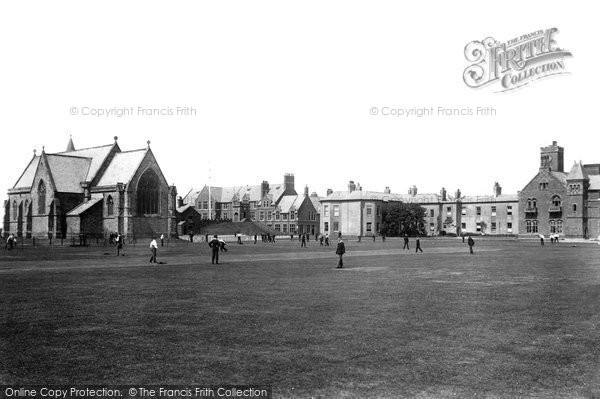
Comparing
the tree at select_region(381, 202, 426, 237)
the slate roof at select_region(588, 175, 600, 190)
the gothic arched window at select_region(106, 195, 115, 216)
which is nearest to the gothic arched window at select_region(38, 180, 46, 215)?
the gothic arched window at select_region(106, 195, 115, 216)

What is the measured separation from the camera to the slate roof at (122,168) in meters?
76.5

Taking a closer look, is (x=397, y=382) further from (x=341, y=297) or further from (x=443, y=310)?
(x=341, y=297)

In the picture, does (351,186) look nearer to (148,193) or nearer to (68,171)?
(148,193)

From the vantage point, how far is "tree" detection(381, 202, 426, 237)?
361 feet

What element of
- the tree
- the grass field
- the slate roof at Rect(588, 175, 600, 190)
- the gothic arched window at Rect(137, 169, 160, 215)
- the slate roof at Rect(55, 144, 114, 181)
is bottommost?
the grass field

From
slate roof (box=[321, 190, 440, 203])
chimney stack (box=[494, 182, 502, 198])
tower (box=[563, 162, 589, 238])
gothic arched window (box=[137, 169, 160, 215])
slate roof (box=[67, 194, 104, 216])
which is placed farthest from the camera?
chimney stack (box=[494, 182, 502, 198])

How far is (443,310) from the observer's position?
1545cm

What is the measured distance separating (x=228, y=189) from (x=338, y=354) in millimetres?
131197

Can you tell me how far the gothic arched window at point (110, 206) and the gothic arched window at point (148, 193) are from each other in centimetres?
326

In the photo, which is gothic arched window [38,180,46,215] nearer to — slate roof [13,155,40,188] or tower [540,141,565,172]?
slate roof [13,155,40,188]

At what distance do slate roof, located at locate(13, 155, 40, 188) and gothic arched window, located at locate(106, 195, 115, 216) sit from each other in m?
16.2

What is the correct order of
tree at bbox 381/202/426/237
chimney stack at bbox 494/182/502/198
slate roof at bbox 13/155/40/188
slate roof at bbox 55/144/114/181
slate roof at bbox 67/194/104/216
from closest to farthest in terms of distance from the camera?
1. slate roof at bbox 67/194/104/216
2. slate roof at bbox 55/144/114/181
3. slate roof at bbox 13/155/40/188
4. tree at bbox 381/202/426/237
5. chimney stack at bbox 494/182/502/198

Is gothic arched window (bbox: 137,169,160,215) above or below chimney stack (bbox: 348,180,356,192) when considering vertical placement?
below

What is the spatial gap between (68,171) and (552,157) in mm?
81212
